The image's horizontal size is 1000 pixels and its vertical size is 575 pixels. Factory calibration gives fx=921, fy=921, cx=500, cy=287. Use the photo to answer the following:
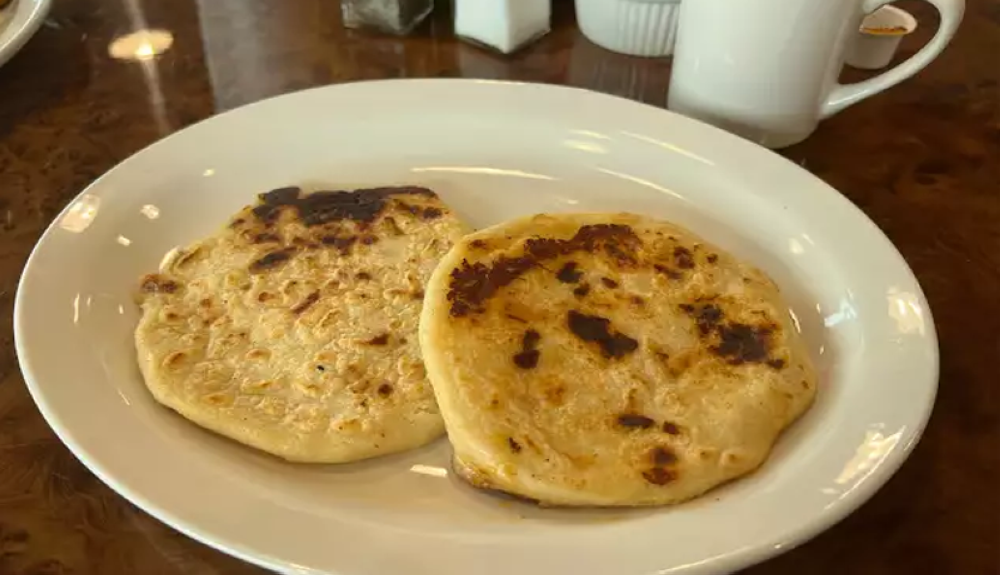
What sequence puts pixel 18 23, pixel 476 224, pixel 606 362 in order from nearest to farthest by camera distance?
pixel 606 362, pixel 476 224, pixel 18 23

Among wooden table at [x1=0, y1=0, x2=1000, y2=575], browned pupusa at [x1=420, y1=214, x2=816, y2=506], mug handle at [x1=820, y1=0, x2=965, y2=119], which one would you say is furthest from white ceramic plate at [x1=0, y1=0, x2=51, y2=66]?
mug handle at [x1=820, y1=0, x2=965, y2=119]

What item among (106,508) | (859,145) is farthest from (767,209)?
(106,508)

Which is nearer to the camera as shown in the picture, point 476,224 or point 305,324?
point 305,324

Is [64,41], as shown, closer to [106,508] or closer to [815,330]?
[106,508]

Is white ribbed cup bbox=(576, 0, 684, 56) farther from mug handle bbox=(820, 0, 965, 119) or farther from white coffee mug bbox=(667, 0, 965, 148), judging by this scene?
mug handle bbox=(820, 0, 965, 119)

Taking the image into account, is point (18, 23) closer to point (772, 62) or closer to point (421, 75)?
point (421, 75)

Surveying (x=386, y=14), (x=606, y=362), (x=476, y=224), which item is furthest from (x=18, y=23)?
(x=606, y=362)

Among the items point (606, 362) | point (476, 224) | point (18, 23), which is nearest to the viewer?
point (606, 362)

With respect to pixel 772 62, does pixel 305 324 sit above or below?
below
